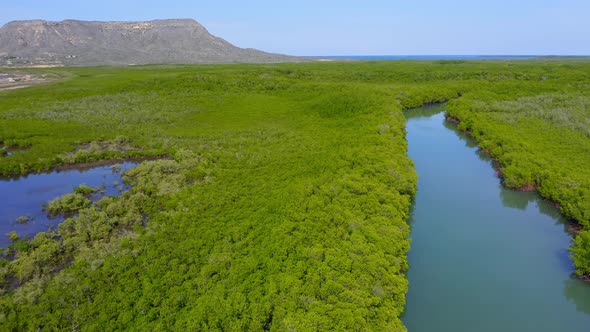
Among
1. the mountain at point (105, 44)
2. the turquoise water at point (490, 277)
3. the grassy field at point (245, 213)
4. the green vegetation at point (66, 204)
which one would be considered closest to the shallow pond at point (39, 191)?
the green vegetation at point (66, 204)

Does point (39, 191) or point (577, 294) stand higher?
point (39, 191)

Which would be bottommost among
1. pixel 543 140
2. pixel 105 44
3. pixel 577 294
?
pixel 577 294

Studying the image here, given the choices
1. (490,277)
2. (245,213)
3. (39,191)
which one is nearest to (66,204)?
(39,191)

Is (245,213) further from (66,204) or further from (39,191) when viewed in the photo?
(39,191)

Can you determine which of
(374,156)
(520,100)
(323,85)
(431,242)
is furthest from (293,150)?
(520,100)

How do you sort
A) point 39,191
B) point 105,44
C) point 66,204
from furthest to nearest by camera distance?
point 105,44, point 39,191, point 66,204

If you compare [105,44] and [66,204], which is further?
[105,44]

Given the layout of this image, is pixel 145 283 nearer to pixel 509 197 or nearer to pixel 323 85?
pixel 509 197
